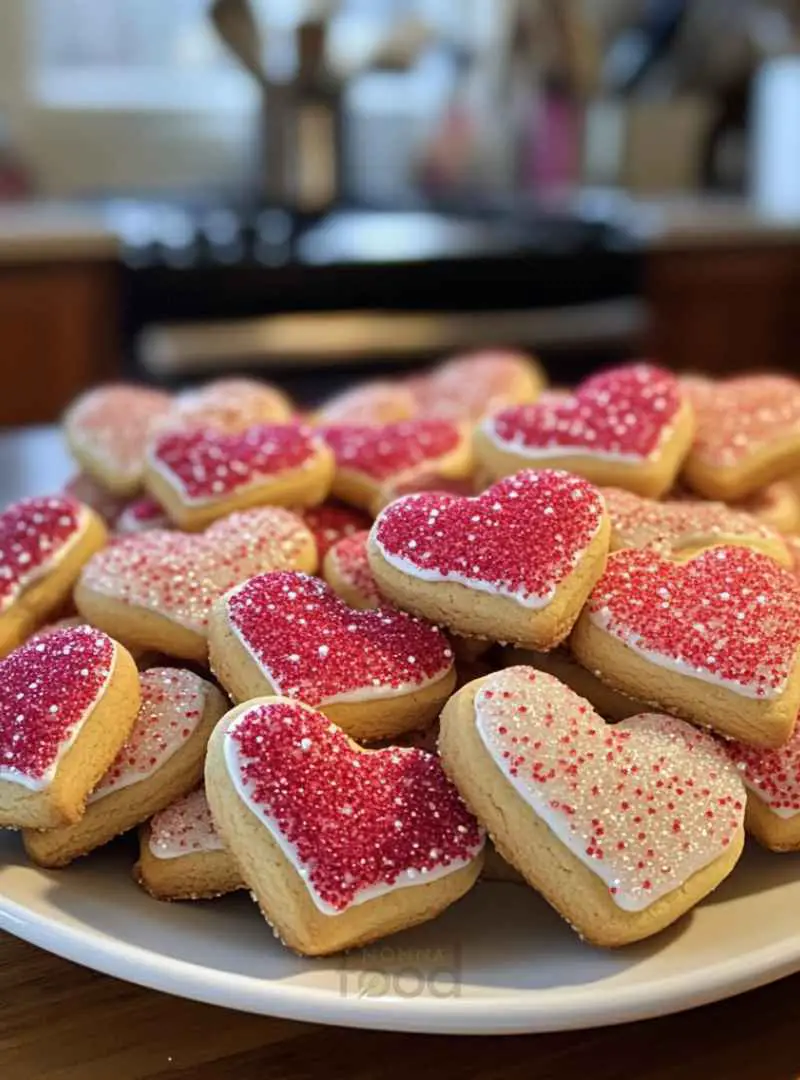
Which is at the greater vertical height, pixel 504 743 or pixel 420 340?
pixel 504 743

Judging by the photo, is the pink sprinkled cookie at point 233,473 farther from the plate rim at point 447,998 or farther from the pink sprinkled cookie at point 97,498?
the plate rim at point 447,998

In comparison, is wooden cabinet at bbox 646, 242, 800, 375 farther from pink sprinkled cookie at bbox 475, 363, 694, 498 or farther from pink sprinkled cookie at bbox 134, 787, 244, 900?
pink sprinkled cookie at bbox 134, 787, 244, 900

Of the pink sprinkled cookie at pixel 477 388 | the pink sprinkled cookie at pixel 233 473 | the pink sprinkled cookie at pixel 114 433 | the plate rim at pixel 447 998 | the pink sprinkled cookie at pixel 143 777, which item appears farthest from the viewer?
the pink sprinkled cookie at pixel 477 388

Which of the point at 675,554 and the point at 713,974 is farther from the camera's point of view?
the point at 675,554

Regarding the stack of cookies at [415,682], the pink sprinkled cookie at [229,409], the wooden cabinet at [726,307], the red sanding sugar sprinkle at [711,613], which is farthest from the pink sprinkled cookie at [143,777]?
the wooden cabinet at [726,307]

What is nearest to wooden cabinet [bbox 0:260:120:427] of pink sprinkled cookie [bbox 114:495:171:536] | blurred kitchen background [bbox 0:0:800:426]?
blurred kitchen background [bbox 0:0:800:426]

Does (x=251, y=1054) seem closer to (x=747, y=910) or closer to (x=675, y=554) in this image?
(x=747, y=910)

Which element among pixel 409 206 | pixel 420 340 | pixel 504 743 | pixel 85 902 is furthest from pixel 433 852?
pixel 409 206
